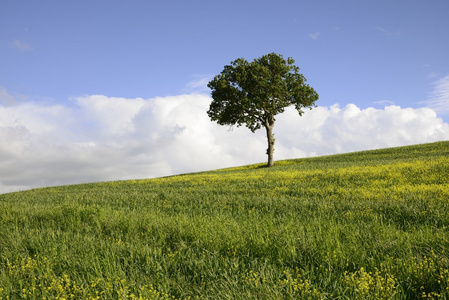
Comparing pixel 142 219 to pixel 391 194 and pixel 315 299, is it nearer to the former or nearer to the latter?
pixel 315 299

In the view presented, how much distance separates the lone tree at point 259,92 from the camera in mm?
38281

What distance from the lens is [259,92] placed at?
125 feet

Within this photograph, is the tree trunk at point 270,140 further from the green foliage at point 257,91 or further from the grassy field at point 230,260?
the grassy field at point 230,260

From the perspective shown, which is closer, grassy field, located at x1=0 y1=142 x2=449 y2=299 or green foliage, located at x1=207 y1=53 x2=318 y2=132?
grassy field, located at x1=0 y1=142 x2=449 y2=299

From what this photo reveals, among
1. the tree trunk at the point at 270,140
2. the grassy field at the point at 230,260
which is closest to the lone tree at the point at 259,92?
the tree trunk at the point at 270,140

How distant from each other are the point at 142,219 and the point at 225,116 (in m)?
32.8

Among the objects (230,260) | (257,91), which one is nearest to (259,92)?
(257,91)

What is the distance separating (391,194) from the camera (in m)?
11.3

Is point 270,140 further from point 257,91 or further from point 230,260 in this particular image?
point 230,260

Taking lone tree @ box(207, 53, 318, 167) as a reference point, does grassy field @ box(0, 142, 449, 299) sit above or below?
below

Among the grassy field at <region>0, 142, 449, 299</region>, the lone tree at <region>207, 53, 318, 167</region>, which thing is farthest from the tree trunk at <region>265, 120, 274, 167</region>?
the grassy field at <region>0, 142, 449, 299</region>

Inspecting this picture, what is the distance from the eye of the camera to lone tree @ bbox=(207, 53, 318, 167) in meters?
38.3

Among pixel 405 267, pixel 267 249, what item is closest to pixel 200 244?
pixel 267 249

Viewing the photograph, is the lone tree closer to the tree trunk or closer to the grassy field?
the tree trunk
